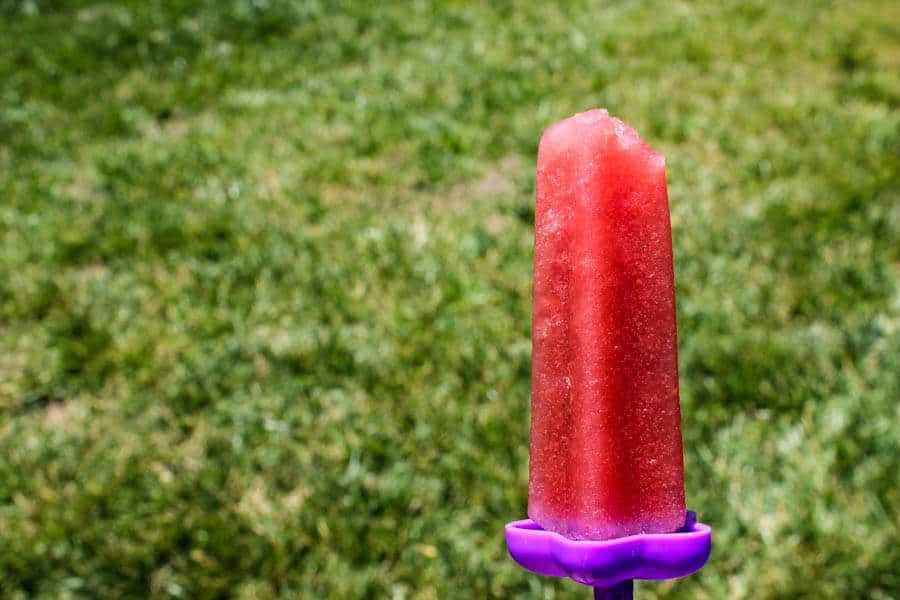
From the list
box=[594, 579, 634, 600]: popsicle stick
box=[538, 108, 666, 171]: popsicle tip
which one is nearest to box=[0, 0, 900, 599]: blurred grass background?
box=[594, 579, 634, 600]: popsicle stick

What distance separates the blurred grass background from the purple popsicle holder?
3.93 ft

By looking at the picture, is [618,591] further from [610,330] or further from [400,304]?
[400,304]

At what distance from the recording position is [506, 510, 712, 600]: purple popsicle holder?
4.60 feet

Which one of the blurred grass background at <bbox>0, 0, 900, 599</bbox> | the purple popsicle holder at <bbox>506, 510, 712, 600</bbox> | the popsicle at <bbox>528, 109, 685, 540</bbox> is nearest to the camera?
the purple popsicle holder at <bbox>506, 510, 712, 600</bbox>

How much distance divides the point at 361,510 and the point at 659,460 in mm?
1518

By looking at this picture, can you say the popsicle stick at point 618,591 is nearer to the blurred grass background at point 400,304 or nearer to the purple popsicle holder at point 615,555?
the purple popsicle holder at point 615,555

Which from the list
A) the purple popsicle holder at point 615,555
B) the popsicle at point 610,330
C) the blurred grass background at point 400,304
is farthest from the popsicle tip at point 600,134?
the blurred grass background at point 400,304

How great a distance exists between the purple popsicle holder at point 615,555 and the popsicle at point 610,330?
0.28 feet

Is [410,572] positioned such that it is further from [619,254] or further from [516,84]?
[516,84]

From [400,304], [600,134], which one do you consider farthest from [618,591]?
[400,304]

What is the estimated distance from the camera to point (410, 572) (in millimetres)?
2701

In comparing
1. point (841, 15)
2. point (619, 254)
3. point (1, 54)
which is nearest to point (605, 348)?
point (619, 254)

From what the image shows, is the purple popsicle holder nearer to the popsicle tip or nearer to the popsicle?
the popsicle

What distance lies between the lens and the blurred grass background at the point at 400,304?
2.77 meters
